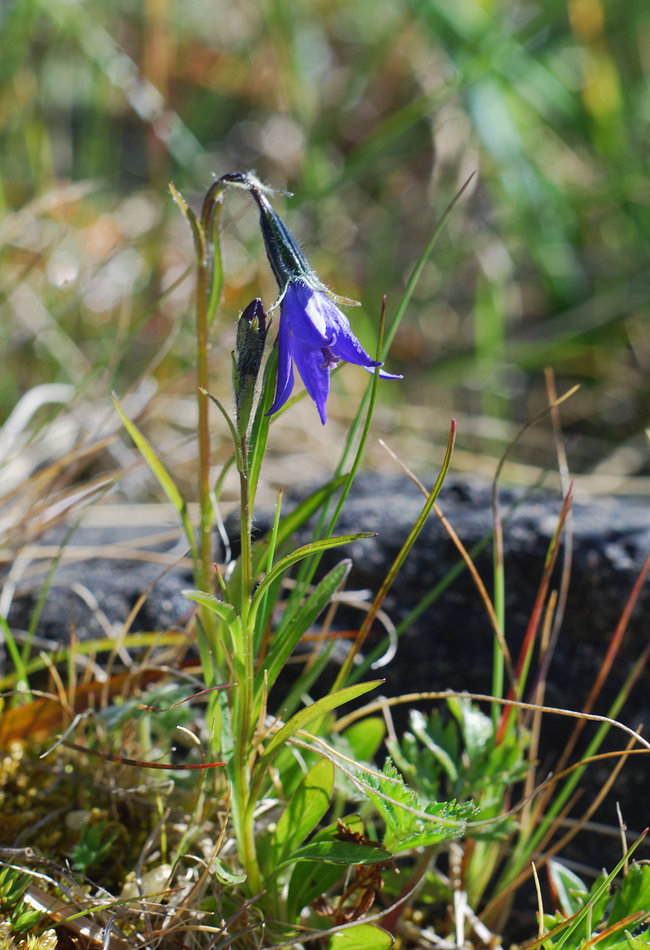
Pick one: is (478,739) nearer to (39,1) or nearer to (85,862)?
(85,862)

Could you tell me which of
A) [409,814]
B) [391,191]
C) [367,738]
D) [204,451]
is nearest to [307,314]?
[204,451]

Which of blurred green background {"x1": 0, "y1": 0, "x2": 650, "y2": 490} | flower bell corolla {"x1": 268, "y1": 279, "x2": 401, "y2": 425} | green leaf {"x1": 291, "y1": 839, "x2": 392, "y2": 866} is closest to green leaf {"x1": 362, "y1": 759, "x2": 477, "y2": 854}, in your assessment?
green leaf {"x1": 291, "y1": 839, "x2": 392, "y2": 866}

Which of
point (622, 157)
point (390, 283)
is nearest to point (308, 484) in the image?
point (390, 283)

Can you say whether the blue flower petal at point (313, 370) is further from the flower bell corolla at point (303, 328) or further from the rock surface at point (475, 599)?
the rock surface at point (475, 599)

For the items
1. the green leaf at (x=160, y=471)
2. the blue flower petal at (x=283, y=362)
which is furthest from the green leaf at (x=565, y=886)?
the blue flower petal at (x=283, y=362)

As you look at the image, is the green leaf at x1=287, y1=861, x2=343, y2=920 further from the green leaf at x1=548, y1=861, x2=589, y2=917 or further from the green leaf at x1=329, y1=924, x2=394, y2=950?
the green leaf at x1=548, y1=861, x2=589, y2=917

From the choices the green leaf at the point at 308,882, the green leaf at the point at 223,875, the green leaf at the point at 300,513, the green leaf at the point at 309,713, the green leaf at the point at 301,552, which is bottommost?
the green leaf at the point at 308,882
